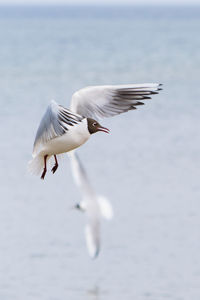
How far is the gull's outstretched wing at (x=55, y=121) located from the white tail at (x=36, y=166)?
0.57m

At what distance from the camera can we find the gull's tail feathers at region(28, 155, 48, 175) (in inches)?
254

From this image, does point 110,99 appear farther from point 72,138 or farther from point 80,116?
point 72,138

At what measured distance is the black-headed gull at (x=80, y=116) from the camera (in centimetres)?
568

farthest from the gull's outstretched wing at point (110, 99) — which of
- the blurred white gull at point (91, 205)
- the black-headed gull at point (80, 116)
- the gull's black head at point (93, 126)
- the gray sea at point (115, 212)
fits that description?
the gray sea at point (115, 212)

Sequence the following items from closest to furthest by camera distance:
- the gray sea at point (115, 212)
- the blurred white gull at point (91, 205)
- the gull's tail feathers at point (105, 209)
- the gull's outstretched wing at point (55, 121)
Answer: the gull's outstretched wing at point (55, 121), the blurred white gull at point (91, 205), the gull's tail feathers at point (105, 209), the gray sea at point (115, 212)

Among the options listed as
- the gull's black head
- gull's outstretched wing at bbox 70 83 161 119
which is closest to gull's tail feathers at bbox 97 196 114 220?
gull's outstretched wing at bbox 70 83 161 119

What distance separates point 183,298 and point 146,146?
9.98m

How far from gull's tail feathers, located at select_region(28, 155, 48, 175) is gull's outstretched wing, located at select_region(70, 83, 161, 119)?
418 mm

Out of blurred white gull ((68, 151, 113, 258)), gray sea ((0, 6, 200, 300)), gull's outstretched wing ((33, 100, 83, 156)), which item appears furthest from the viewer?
gray sea ((0, 6, 200, 300))

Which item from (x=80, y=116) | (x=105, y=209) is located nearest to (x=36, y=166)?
(x=80, y=116)

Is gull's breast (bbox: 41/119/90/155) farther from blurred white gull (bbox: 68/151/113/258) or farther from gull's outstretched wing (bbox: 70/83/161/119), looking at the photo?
blurred white gull (bbox: 68/151/113/258)

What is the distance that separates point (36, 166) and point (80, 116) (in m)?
0.80

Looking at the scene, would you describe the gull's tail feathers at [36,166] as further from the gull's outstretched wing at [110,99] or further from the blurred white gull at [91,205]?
the blurred white gull at [91,205]

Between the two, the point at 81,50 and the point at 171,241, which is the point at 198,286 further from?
the point at 81,50
